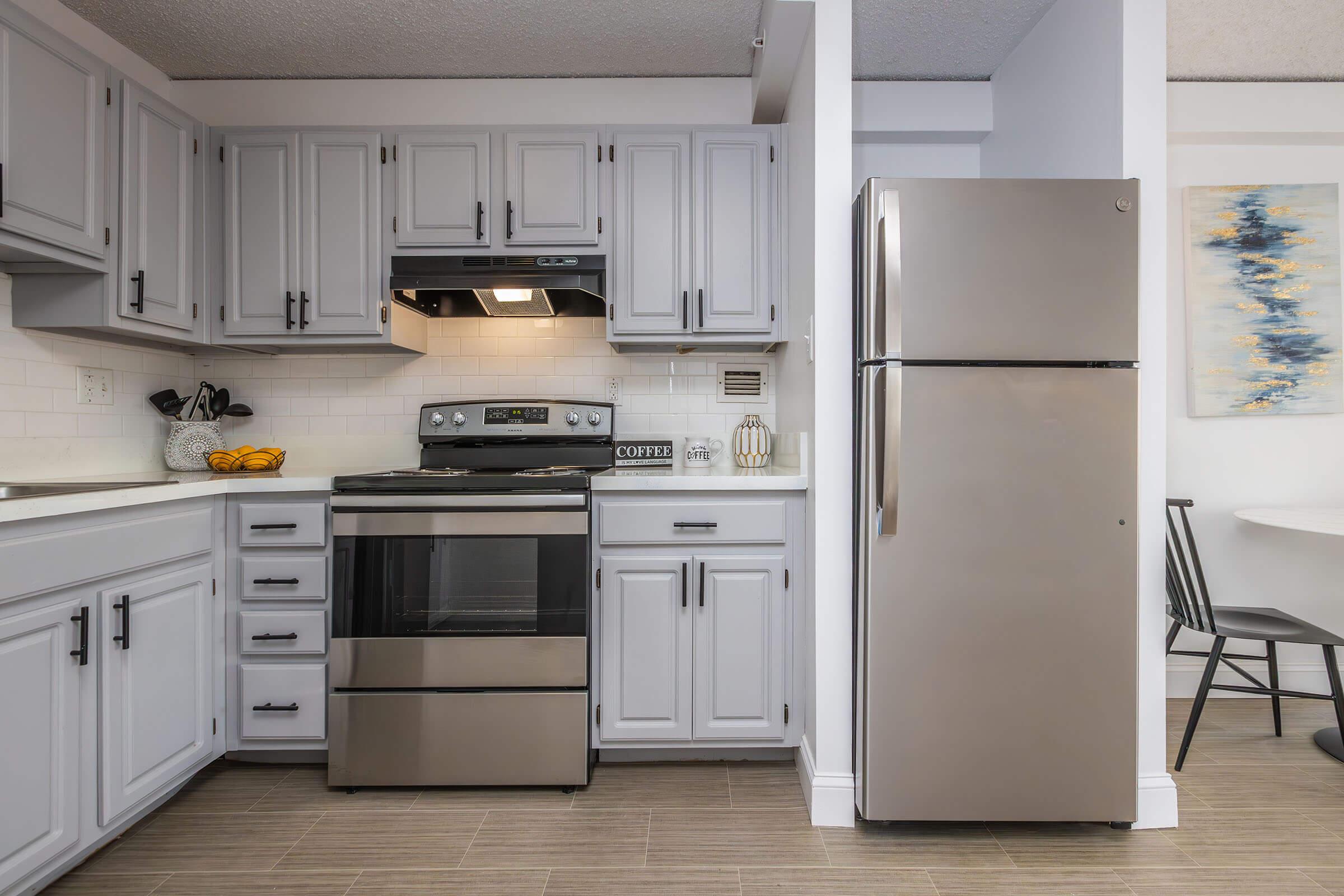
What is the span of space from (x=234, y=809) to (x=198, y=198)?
6.86 ft

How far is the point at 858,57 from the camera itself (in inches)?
101

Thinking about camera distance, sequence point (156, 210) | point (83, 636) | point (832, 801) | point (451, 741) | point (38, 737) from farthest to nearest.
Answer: point (156, 210) < point (451, 741) < point (832, 801) < point (83, 636) < point (38, 737)

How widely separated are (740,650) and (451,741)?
940 mm

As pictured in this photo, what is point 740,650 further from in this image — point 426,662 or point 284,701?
point 284,701

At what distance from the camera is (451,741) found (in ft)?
6.86

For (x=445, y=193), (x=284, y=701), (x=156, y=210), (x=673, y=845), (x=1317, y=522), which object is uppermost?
(x=445, y=193)

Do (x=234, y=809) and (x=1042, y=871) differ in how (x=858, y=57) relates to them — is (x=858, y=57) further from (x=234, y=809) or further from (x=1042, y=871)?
(x=234, y=809)

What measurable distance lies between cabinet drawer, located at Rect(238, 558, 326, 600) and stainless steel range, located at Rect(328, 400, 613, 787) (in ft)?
0.35

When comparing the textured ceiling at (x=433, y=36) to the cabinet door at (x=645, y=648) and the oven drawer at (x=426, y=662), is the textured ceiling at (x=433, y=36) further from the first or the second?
the oven drawer at (x=426, y=662)

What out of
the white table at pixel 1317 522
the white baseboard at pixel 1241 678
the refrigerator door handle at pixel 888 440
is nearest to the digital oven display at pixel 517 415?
the refrigerator door handle at pixel 888 440

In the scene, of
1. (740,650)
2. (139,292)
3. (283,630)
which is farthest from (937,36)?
(283,630)

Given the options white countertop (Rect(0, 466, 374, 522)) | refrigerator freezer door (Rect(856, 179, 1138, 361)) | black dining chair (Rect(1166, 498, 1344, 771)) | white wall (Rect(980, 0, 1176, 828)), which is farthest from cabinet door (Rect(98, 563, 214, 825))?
black dining chair (Rect(1166, 498, 1344, 771))

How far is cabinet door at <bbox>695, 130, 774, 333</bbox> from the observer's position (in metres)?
2.57

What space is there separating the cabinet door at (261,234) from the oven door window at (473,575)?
1045 millimetres
